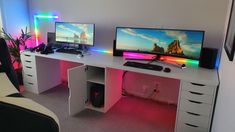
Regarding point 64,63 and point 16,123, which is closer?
point 16,123

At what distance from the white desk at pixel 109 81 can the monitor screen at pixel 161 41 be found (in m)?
0.23

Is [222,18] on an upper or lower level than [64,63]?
upper

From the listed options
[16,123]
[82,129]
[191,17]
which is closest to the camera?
[16,123]

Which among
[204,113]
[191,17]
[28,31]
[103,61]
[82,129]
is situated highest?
[191,17]

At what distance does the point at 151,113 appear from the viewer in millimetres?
2623

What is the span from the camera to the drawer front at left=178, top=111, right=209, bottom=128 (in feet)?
6.36

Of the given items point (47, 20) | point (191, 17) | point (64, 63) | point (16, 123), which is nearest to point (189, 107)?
point (191, 17)

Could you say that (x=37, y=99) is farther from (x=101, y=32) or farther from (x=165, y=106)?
(x=165, y=106)

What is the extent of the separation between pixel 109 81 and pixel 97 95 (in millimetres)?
252

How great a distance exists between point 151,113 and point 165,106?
0.32 m

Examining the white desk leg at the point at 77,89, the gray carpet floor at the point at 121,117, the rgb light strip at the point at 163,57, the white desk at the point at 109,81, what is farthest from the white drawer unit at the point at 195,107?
the white desk leg at the point at 77,89

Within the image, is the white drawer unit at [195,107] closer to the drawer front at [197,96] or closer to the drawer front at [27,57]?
the drawer front at [197,96]

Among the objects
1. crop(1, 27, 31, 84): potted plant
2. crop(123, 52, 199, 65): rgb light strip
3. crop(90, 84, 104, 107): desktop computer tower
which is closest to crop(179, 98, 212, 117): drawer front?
crop(123, 52, 199, 65): rgb light strip

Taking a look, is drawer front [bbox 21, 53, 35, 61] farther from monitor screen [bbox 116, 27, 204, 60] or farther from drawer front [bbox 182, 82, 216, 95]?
drawer front [bbox 182, 82, 216, 95]
